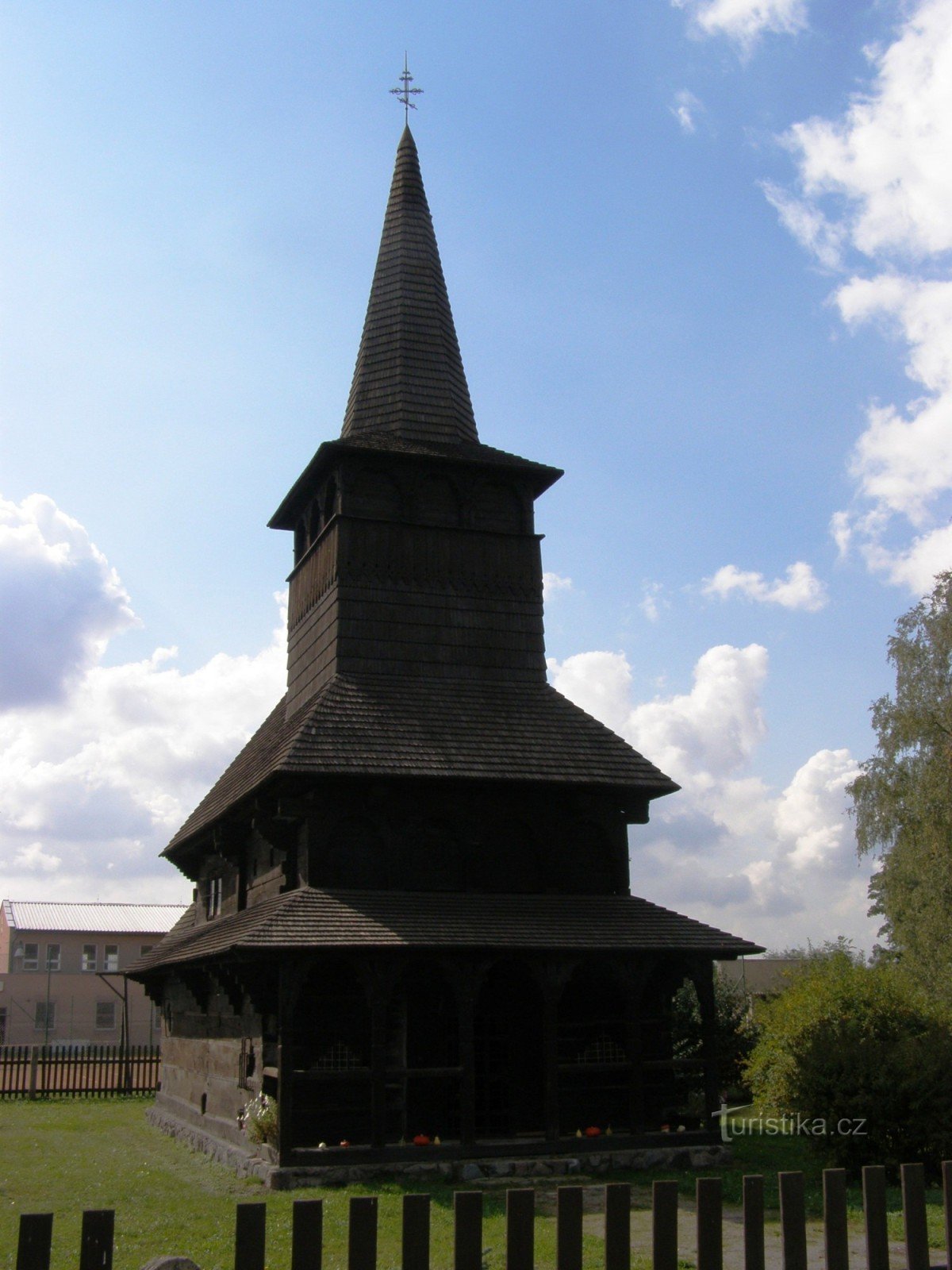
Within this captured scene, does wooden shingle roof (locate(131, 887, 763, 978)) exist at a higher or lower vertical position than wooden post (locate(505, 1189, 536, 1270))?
higher

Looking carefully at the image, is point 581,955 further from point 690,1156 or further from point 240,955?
point 240,955

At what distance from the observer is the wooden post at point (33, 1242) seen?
3.80m

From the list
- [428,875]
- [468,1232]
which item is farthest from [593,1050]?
[468,1232]

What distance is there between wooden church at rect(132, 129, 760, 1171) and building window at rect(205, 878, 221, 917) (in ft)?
5.54

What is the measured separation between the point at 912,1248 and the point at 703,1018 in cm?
1240

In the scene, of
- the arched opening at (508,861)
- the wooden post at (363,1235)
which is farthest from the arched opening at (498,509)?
the wooden post at (363,1235)

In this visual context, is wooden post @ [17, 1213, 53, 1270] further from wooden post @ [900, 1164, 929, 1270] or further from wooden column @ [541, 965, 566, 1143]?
wooden column @ [541, 965, 566, 1143]

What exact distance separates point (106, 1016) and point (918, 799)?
1715 inches

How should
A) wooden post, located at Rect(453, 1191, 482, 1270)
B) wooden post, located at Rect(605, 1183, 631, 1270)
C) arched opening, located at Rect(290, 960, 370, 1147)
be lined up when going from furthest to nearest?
arched opening, located at Rect(290, 960, 370, 1147), wooden post, located at Rect(605, 1183, 631, 1270), wooden post, located at Rect(453, 1191, 482, 1270)

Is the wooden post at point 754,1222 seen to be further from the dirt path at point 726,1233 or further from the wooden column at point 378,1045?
the wooden column at point 378,1045

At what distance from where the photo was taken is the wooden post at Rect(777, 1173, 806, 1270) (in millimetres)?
4707

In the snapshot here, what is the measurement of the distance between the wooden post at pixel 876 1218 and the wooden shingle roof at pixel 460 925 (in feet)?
34.8

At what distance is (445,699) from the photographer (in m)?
19.2

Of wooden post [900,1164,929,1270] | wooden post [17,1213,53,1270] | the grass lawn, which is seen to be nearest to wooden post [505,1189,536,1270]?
wooden post [17,1213,53,1270]
